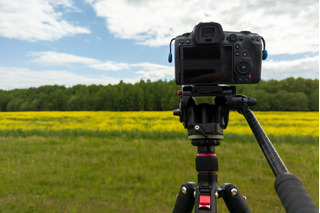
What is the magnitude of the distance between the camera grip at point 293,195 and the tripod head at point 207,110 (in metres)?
0.54

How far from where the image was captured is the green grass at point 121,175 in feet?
12.4

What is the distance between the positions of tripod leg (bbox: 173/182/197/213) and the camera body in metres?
0.70

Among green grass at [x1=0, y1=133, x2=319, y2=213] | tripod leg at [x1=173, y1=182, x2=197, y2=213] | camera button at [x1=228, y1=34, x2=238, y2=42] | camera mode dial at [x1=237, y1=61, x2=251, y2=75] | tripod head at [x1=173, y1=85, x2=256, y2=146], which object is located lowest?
green grass at [x1=0, y1=133, x2=319, y2=213]

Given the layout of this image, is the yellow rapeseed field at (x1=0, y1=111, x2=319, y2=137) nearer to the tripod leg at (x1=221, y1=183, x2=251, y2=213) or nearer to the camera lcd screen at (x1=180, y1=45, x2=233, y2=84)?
the tripod leg at (x1=221, y1=183, x2=251, y2=213)

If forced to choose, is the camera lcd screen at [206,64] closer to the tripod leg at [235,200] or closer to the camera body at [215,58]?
the camera body at [215,58]

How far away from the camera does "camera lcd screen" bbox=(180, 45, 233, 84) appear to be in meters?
1.38

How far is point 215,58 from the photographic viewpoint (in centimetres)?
138

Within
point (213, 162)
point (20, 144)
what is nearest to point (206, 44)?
point (213, 162)

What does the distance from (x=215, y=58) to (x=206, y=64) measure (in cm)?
6

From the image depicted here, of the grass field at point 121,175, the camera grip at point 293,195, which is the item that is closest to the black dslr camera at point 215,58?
the camera grip at point 293,195

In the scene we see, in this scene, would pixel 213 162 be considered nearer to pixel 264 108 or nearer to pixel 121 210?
pixel 121 210

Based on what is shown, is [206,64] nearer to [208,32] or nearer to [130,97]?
[208,32]

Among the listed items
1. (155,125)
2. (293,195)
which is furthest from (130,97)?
(293,195)

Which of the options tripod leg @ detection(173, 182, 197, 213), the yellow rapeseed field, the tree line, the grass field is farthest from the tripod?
the tree line
